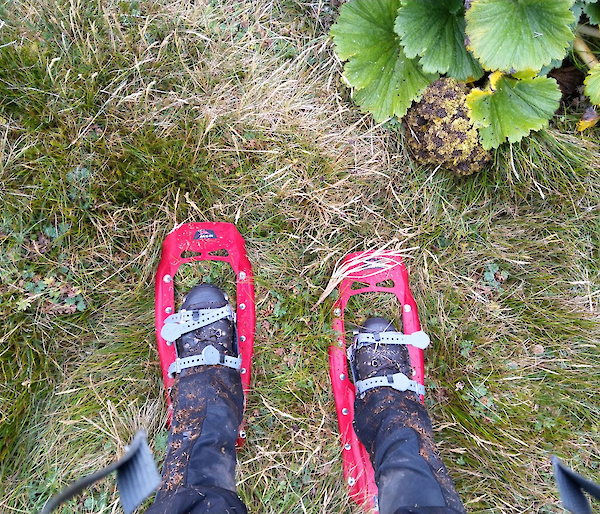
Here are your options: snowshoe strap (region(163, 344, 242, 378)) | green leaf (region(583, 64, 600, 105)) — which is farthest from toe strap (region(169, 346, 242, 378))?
green leaf (region(583, 64, 600, 105))

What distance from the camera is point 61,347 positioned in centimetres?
216

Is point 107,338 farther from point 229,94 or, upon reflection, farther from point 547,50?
point 547,50

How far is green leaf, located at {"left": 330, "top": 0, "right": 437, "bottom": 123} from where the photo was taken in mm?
2146

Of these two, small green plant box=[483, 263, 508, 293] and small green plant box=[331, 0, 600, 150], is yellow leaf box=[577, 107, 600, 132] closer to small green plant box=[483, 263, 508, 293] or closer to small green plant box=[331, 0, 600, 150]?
small green plant box=[331, 0, 600, 150]

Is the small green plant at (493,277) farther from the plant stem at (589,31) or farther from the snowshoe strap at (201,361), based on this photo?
the snowshoe strap at (201,361)

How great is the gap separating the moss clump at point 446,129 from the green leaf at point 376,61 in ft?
0.22

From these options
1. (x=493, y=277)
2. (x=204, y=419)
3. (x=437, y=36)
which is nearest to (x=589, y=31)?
(x=437, y=36)

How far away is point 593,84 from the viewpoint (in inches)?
82.3

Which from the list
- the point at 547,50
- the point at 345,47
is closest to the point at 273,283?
the point at 345,47

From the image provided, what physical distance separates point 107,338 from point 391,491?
4.79 ft

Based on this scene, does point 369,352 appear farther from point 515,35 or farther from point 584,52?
point 584,52

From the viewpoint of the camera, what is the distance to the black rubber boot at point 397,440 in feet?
5.62

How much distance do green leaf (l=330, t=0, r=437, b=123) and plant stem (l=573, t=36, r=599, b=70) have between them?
2.31 ft

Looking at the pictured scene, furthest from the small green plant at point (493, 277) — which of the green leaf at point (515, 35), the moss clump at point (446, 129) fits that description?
the green leaf at point (515, 35)
